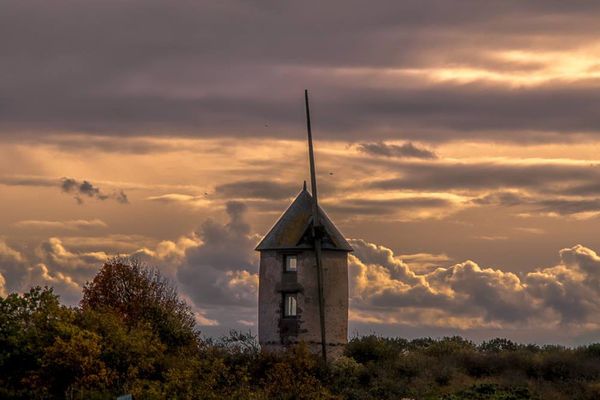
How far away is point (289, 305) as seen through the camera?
62.1m

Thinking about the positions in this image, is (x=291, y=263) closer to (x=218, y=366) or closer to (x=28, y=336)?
(x=218, y=366)

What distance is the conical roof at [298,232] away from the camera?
205ft

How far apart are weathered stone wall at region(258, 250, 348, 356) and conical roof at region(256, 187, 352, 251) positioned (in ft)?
1.54

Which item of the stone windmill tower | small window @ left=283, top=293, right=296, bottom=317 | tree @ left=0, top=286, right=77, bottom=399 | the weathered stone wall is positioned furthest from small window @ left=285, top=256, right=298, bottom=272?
tree @ left=0, top=286, right=77, bottom=399

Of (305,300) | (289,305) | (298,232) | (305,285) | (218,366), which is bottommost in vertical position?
(218,366)

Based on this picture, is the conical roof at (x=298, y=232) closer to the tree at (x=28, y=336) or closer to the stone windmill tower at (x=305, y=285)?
the stone windmill tower at (x=305, y=285)

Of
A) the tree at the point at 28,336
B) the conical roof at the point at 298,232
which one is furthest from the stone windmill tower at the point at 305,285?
the tree at the point at 28,336

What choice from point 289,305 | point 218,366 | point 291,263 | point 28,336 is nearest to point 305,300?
point 289,305

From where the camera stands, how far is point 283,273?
2454 inches

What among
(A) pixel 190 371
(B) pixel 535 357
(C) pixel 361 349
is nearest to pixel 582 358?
(B) pixel 535 357

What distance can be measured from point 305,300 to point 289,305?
1.10 m

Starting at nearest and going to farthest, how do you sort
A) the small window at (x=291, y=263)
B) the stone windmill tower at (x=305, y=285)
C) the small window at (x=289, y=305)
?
the stone windmill tower at (x=305, y=285)
the small window at (x=289, y=305)
the small window at (x=291, y=263)

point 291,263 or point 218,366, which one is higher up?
point 291,263

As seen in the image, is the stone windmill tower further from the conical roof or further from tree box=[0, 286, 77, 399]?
tree box=[0, 286, 77, 399]
